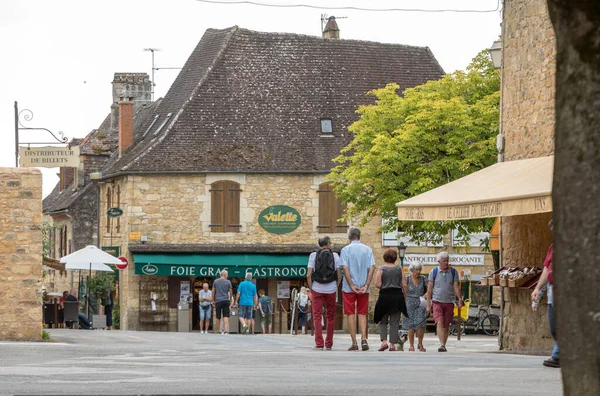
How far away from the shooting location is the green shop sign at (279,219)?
4578cm

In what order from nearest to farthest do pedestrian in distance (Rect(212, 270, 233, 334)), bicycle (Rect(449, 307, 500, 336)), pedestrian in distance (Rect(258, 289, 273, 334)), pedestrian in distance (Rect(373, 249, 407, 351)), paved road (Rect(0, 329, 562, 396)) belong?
paved road (Rect(0, 329, 562, 396)), pedestrian in distance (Rect(373, 249, 407, 351)), pedestrian in distance (Rect(212, 270, 233, 334)), bicycle (Rect(449, 307, 500, 336)), pedestrian in distance (Rect(258, 289, 273, 334))

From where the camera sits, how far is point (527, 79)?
61.0 ft

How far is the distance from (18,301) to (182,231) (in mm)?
26331

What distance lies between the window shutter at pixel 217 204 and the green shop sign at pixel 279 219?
4.42ft

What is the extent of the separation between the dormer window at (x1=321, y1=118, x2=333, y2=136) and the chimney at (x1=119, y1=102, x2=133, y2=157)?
7.52m

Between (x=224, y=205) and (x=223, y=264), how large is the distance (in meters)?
2.05

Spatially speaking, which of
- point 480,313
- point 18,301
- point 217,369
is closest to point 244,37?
point 480,313

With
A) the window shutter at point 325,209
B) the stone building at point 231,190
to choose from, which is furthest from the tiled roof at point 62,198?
the window shutter at point 325,209

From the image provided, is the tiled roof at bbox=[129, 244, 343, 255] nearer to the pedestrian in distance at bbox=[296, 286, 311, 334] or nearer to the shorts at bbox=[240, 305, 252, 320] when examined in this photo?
the pedestrian in distance at bbox=[296, 286, 311, 334]

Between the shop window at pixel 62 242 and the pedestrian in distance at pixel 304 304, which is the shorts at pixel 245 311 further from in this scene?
the shop window at pixel 62 242

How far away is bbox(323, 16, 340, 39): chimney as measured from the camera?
53.9m

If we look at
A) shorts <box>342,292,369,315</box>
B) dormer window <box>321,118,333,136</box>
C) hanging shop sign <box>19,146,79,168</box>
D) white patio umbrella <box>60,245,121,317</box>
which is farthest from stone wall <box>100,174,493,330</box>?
shorts <box>342,292,369,315</box>

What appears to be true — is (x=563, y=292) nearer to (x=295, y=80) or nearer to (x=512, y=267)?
(x=512, y=267)

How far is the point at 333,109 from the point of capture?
4747 centimetres
